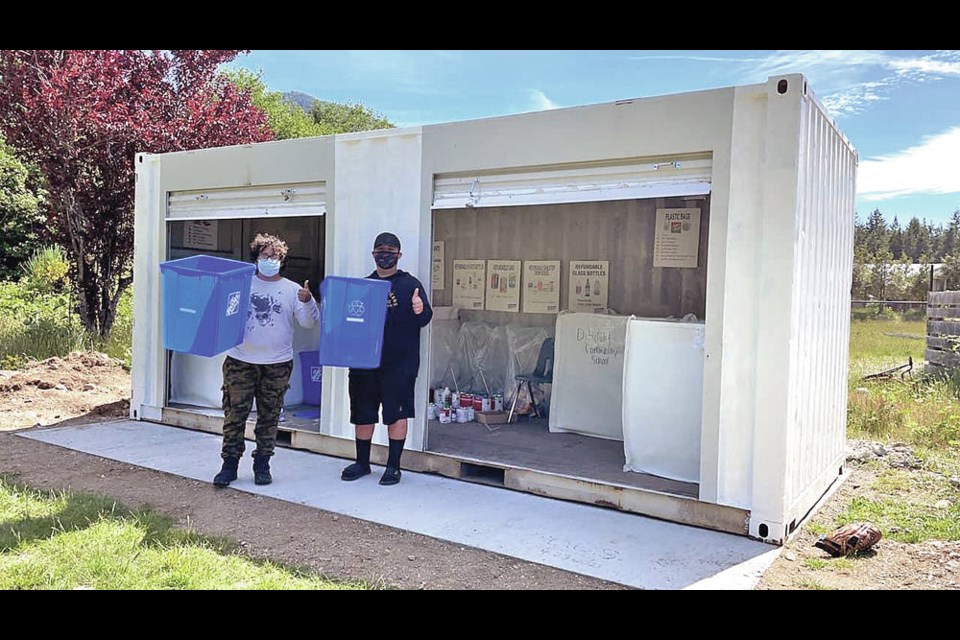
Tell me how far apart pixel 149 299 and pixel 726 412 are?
587 centimetres

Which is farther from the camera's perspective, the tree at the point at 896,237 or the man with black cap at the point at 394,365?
the tree at the point at 896,237

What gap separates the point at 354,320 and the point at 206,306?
1015 mm

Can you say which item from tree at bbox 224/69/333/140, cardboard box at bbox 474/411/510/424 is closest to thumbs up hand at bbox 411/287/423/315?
cardboard box at bbox 474/411/510/424

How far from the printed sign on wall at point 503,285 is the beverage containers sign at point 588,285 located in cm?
68

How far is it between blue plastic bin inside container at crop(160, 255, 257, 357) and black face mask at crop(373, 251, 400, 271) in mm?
886

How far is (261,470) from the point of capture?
544cm

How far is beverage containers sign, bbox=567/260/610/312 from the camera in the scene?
7676 mm

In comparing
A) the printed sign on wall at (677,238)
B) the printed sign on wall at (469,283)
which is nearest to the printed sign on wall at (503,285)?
the printed sign on wall at (469,283)

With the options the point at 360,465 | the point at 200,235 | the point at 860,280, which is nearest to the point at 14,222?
the point at 200,235

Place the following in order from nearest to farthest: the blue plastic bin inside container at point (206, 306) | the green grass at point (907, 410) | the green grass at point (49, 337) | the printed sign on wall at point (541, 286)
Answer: the blue plastic bin inside container at point (206, 306)
the green grass at point (907, 410)
the printed sign on wall at point (541, 286)
the green grass at point (49, 337)

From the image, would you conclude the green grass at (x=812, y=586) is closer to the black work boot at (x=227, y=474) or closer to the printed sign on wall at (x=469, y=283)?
the black work boot at (x=227, y=474)

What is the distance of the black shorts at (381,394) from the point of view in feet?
17.5

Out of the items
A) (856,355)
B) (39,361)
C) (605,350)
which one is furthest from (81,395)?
(856,355)

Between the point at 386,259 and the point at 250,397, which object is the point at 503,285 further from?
the point at 250,397
